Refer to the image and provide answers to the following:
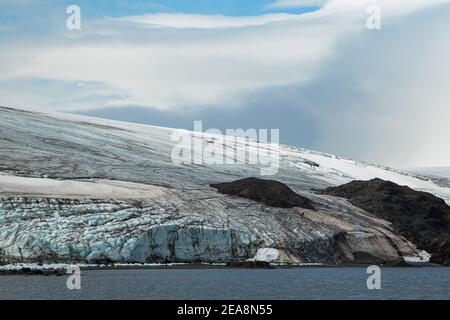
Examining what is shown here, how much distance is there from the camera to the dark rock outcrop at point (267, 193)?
2685 inches

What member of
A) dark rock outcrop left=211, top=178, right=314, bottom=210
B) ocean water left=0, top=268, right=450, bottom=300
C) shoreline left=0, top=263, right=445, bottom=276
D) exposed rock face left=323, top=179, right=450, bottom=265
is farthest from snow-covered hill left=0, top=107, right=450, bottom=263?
ocean water left=0, top=268, right=450, bottom=300

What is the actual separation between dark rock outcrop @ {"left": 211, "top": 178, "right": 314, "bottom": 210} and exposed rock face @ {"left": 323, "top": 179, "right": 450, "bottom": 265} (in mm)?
7247

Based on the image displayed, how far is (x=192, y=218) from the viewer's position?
198ft

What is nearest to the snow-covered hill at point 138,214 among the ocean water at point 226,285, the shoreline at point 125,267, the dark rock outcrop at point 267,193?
the shoreline at point 125,267

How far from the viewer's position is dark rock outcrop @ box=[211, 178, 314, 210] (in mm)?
68188

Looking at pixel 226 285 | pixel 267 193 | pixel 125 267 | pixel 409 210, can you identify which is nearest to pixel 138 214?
pixel 125 267

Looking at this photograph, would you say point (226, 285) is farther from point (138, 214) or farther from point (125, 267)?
point (138, 214)

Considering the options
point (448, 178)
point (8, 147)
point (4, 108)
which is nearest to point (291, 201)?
point (8, 147)

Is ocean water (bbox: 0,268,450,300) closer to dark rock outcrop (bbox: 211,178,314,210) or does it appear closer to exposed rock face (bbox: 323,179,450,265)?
dark rock outcrop (bbox: 211,178,314,210)

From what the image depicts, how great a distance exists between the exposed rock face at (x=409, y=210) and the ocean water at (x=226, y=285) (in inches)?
498

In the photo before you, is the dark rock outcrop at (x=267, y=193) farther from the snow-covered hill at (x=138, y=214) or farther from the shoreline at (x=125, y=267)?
the shoreline at (x=125, y=267)

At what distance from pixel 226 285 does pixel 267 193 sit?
23.0m

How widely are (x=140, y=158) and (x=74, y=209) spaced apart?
21.7 m

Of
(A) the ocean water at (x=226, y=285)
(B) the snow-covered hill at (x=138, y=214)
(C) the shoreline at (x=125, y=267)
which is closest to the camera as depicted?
(A) the ocean water at (x=226, y=285)
